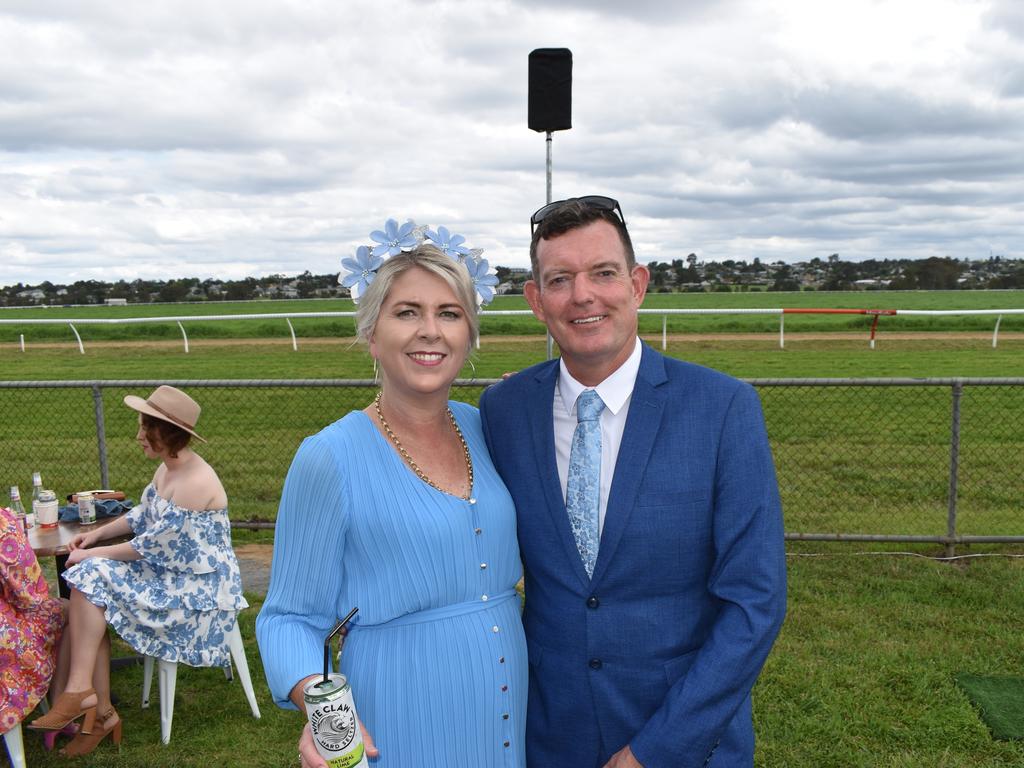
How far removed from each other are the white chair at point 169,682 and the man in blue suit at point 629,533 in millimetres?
2678

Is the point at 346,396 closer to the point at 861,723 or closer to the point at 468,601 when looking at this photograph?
the point at 861,723

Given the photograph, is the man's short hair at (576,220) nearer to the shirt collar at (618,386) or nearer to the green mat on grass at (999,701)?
the shirt collar at (618,386)

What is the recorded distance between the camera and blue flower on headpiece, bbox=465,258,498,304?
7.74ft

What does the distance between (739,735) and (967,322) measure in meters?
33.7

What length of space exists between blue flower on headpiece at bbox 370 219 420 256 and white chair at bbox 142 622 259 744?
9.89 feet

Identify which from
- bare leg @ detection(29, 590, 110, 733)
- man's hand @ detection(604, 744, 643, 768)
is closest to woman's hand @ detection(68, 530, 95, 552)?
bare leg @ detection(29, 590, 110, 733)

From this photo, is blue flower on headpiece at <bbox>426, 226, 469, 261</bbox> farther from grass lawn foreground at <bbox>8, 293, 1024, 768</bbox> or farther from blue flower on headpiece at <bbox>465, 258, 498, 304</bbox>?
grass lawn foreground at <bbox>8, 293, 1024, 768</bbox>

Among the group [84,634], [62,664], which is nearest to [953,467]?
[84,634]

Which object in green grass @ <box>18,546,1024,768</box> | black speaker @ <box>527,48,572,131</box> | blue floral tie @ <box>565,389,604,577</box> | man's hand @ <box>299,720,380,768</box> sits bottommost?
green grass @ <box>18,546,1024,768</box>

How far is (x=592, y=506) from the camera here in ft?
6.83

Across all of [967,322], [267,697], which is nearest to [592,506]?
[267,697]

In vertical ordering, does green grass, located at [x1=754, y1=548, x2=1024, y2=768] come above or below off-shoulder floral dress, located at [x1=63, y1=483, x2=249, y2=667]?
below

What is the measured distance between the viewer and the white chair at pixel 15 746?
Result: 376 cm

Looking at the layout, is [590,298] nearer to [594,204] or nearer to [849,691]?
[594,204]
